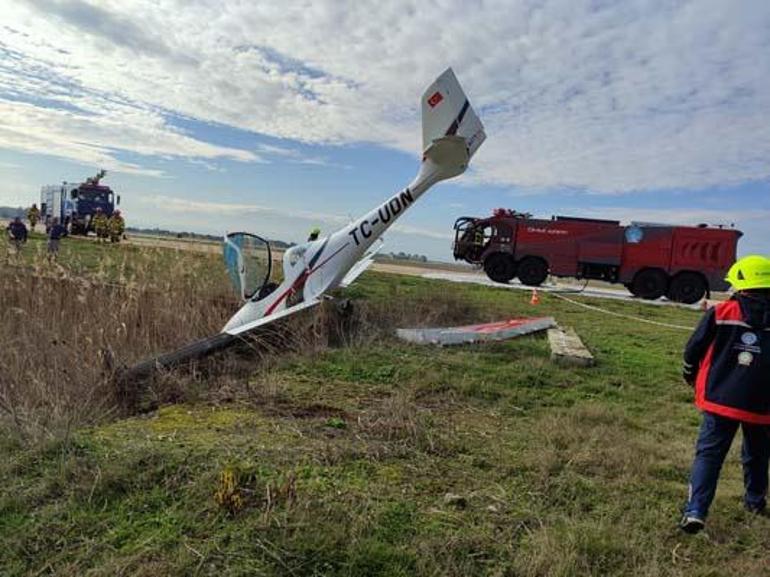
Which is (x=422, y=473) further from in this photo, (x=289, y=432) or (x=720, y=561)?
(x=720, y=561)

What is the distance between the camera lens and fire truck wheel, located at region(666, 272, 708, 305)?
64.3 ft

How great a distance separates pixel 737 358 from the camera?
3869mm

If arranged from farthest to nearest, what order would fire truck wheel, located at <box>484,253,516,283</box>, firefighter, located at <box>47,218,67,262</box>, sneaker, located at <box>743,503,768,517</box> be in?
fire truck wheel, located at <box>484,253,516,283</box> → firefighter, located at <box>47,218,67,262</box> → sneaker, located at <box>743,503,768,517</box>

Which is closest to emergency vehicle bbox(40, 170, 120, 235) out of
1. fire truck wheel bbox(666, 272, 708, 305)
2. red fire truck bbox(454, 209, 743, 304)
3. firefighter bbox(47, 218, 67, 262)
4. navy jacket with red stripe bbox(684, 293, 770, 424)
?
firefighter bbox(47, 218, 67, 262)

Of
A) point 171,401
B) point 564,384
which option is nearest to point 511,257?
point 564,384

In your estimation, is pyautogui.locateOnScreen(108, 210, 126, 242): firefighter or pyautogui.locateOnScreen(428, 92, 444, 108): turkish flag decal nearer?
pyautogui.locateOnScreen(428, 92, 444, 108): turkish flag decal

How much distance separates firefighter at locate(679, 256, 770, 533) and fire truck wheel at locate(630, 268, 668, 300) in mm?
17062

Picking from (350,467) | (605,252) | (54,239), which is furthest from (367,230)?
(605,252)

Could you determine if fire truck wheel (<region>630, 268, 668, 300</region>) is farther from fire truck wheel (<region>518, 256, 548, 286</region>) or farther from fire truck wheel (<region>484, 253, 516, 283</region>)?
fire truck wheel (<region>484, 253, 516, 283</region>)

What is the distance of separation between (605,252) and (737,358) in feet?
55.9

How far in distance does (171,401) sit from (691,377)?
4494 millimetres

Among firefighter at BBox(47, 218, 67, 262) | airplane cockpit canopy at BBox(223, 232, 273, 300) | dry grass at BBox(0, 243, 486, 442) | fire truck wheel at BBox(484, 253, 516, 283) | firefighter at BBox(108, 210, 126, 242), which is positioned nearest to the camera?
dry grass at BBox(0, 243, 486, 442)

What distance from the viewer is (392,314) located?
1102cm

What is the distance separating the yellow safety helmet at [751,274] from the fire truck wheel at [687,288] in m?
17.2
